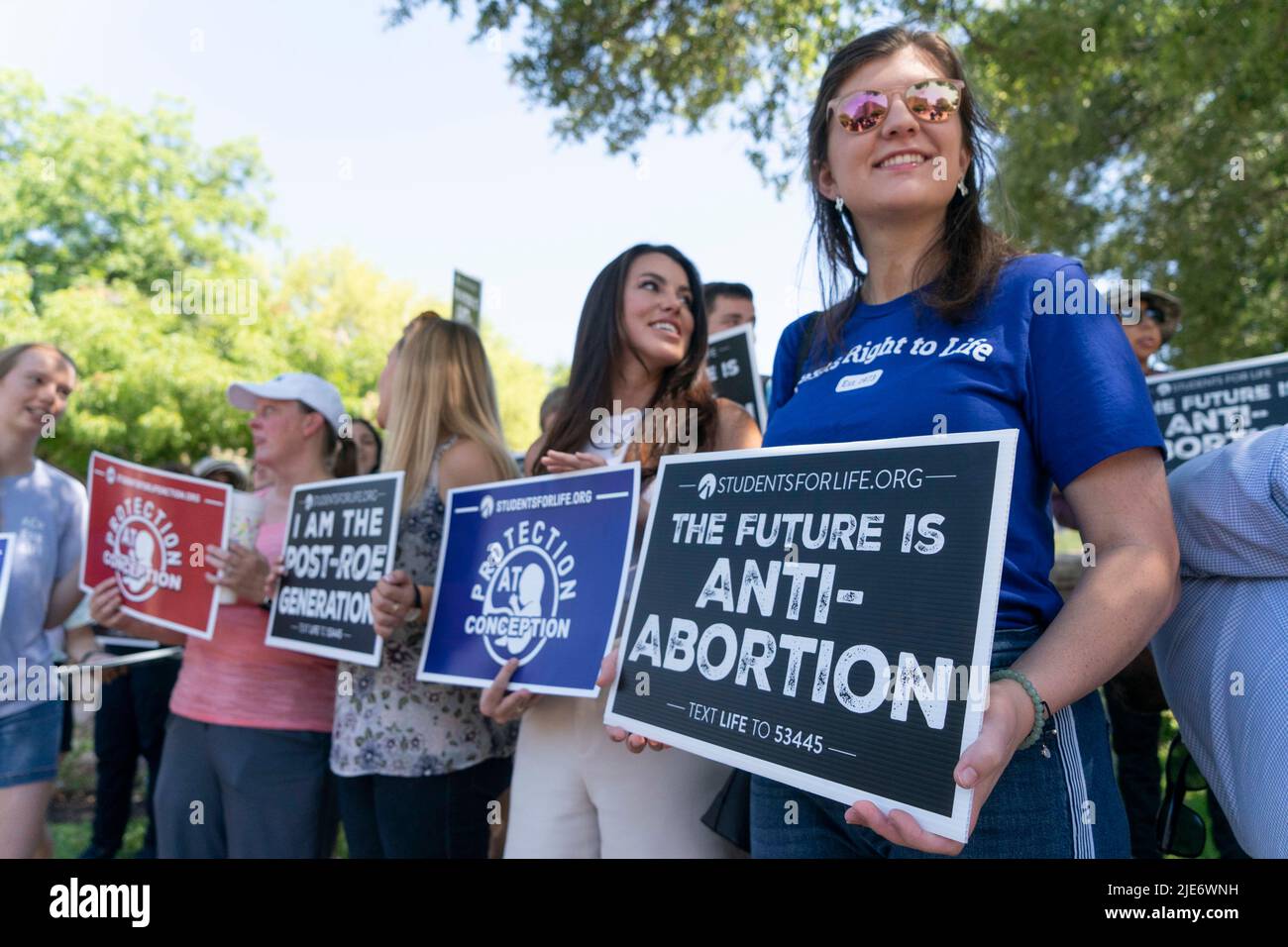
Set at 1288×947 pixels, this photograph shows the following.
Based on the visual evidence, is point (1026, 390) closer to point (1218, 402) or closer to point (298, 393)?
point (298, 393)

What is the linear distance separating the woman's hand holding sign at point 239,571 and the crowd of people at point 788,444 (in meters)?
0.01

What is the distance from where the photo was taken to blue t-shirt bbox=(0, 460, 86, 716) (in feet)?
11.7

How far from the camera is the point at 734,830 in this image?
7.41 feet

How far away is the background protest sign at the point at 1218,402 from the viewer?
4.46 meters

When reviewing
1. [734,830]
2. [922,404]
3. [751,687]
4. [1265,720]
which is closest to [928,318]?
[922,404]

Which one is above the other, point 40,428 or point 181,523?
point 40,428

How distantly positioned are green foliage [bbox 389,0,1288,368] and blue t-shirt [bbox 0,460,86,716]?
398 centimetres

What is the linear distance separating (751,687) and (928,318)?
2.46 feet

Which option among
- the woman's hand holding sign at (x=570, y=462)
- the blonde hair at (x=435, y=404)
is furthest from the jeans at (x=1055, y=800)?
the blonde hair at (x=435, y=404)

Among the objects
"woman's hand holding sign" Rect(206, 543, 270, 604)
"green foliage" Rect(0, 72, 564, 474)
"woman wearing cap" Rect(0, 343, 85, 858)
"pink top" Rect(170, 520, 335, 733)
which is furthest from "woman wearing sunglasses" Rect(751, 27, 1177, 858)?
"green foliage" Rect(0, 72, 564, 474)

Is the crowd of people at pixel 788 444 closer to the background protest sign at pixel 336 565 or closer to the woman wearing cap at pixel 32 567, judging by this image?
the woman wearing cap at pixel 32 567
